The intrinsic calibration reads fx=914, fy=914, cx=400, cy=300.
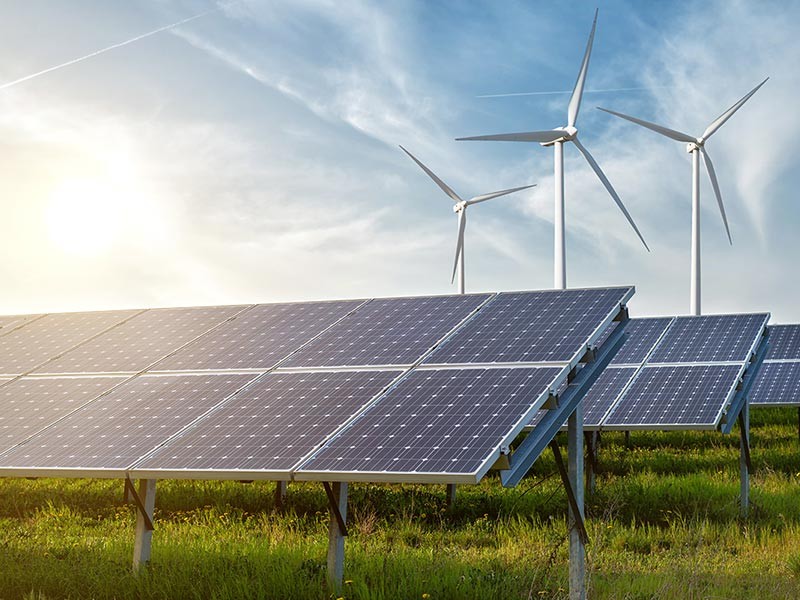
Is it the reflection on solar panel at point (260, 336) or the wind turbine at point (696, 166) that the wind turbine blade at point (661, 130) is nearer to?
the wind turbine at point (696, 166)

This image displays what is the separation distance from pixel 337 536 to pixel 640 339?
16.4 meters

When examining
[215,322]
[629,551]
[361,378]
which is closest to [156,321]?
[215,322]

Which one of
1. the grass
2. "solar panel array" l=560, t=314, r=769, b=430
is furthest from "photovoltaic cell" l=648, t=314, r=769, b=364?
the grass

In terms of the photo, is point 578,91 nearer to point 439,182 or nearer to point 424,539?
point 439,182

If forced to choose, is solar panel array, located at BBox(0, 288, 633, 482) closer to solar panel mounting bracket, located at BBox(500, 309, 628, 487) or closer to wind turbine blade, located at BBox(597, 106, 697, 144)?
solar panel mounting bracket, located at BBox(500, 309, 628, 487)

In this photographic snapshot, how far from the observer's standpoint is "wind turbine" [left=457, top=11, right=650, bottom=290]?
29.8 metres

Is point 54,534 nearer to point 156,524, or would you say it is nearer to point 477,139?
point 156,524

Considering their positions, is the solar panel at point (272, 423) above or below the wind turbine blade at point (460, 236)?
below

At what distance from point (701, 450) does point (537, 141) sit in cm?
1206

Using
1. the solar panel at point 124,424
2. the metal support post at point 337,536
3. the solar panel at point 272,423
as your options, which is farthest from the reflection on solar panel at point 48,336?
the metal support post at point 337,536

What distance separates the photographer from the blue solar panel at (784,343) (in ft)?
113

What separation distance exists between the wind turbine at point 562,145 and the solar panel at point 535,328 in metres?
15.5

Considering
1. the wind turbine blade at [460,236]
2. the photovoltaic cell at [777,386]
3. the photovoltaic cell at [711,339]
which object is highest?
the wind turbine blade at [460,236]

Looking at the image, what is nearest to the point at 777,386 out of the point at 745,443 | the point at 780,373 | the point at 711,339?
the point at 780,373
